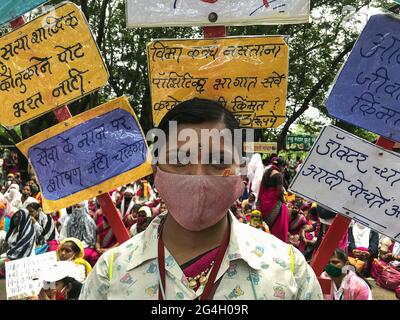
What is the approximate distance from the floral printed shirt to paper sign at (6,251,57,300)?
119 inches

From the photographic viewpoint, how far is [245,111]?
2.20 m

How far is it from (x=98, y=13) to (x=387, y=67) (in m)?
14.5

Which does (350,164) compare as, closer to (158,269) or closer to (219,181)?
(219,181)

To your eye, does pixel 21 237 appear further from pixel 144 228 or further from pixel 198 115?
pixel 198 115

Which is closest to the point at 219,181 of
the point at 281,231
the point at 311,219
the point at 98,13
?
the point at 281,231

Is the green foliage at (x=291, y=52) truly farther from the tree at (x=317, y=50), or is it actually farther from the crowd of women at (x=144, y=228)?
the crowd of women at (x=144, y=228)

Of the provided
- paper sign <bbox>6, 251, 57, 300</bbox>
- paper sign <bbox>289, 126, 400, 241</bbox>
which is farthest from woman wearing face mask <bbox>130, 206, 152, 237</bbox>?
paper sign <bbox>289, 126, 400, 241</bbox>

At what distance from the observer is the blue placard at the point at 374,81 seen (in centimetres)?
198

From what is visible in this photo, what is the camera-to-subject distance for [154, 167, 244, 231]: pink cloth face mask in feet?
4.87

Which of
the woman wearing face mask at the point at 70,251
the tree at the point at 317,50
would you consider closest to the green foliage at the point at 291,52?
the tree at the point at 317,50

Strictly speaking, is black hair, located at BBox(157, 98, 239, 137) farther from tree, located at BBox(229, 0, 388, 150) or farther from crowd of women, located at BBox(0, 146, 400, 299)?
tree, located at BBox(229, 0, 388, 150)

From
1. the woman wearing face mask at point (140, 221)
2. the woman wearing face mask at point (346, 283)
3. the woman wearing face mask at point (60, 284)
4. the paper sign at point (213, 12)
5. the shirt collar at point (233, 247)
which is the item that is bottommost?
the woman wearing face mask at point (140, 221)

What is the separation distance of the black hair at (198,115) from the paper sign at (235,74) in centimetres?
58

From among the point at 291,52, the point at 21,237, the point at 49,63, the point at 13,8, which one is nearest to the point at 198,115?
the point at 49,63
